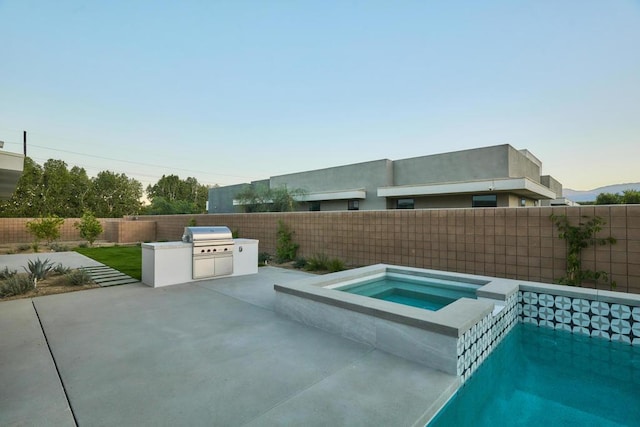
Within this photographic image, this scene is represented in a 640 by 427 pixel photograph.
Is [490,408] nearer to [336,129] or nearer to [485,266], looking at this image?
[485,266]

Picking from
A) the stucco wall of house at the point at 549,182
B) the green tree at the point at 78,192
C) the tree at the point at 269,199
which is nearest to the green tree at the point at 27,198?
the green tree at the point at 78,192

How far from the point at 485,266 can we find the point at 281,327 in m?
4.93

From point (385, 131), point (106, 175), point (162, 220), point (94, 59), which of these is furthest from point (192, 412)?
point (106, 175)

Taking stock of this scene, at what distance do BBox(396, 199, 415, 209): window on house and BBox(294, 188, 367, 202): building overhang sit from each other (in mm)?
2647

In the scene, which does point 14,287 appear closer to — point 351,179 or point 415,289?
point 415,289

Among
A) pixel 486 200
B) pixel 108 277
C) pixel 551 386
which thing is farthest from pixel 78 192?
pixel 551 386

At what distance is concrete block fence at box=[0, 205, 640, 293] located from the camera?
16.4 feet

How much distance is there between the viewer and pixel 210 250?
22.6ft

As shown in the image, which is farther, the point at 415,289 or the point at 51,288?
the point at 51,288

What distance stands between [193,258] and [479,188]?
1479 centimetres

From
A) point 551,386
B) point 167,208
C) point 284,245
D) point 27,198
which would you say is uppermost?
point 27,198

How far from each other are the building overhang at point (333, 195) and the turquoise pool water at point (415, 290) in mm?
15886

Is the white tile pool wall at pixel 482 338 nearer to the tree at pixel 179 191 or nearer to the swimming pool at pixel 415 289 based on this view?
the swimming pool at pixel 415 289

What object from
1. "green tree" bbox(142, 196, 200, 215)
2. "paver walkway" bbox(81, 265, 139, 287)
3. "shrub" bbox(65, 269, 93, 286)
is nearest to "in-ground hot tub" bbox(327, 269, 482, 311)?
"paver walkway" bbox(81, 265, 139, 287)
